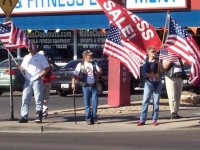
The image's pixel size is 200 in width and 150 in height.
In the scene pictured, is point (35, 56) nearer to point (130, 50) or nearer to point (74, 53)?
point (130, 50)

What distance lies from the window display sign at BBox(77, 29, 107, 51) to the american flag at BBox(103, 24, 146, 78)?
1646 centimetres

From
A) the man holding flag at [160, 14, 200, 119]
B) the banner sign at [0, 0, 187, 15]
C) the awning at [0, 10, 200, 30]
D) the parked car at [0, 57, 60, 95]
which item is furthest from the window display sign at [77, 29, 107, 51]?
the man holding flag at [160, 14, 200, 119]

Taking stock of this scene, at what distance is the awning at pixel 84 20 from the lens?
98.0 feet

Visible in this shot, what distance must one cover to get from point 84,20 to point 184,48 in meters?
16.8

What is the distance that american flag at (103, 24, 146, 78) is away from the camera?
14852mm

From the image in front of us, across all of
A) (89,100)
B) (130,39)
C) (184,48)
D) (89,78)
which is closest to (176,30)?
(184,48)

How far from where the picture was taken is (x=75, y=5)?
3136 centimetres

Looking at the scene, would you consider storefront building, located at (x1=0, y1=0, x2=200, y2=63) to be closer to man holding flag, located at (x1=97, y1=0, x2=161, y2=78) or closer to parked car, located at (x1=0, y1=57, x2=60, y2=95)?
parked car, located at (x1=0, y1=57, x2=60, y2=95)

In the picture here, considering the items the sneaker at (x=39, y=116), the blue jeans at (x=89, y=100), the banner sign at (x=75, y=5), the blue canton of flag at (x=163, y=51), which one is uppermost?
the banner sign at (x=75, y=5)

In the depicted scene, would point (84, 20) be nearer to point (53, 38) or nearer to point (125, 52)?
point (53, 38)

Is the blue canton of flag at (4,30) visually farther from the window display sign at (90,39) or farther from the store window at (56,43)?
the store window at (56,43)

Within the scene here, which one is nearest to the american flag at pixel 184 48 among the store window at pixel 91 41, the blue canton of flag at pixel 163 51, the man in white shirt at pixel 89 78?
the blue canton of flag at pixel 163 51

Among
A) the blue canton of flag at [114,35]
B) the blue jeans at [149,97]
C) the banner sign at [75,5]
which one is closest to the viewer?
the blue jeans at [149,97]

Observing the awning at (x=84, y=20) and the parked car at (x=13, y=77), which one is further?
the awning at (x=84, y=20)
